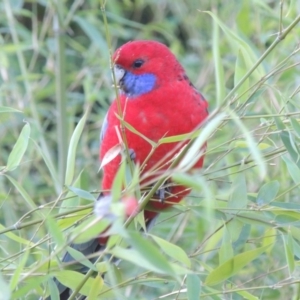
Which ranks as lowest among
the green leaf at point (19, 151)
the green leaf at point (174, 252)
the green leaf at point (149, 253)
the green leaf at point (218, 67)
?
the green leaf at point (19, 151)

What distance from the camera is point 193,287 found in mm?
1061

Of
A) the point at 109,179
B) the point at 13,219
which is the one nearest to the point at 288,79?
the point at 109,179

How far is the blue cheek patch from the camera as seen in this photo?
1662mm

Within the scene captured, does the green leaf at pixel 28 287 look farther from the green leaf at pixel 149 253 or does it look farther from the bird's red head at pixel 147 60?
the bird's red head at pixel 147 60

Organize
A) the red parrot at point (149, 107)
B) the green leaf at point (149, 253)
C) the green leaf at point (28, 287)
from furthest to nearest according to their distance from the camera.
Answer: the red parrot at point (149, 107) → the green leaf at point (28, 287) → the green leaf at point (149, 253)

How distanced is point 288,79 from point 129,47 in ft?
1.94

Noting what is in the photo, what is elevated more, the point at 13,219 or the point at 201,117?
the point at 201,117

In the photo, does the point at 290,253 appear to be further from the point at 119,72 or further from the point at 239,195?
the point at 119,72

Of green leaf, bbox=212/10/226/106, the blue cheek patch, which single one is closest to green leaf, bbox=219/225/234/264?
green leaf, bbox=212/10/226/106

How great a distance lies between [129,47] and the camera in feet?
5.53

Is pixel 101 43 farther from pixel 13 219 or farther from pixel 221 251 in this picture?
pixel 221 251

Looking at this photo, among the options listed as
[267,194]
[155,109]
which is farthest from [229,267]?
[155,109]

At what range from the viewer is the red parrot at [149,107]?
154 centimetres

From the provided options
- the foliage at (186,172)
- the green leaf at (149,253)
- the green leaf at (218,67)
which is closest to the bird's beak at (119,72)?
the foliage at (186,172)
